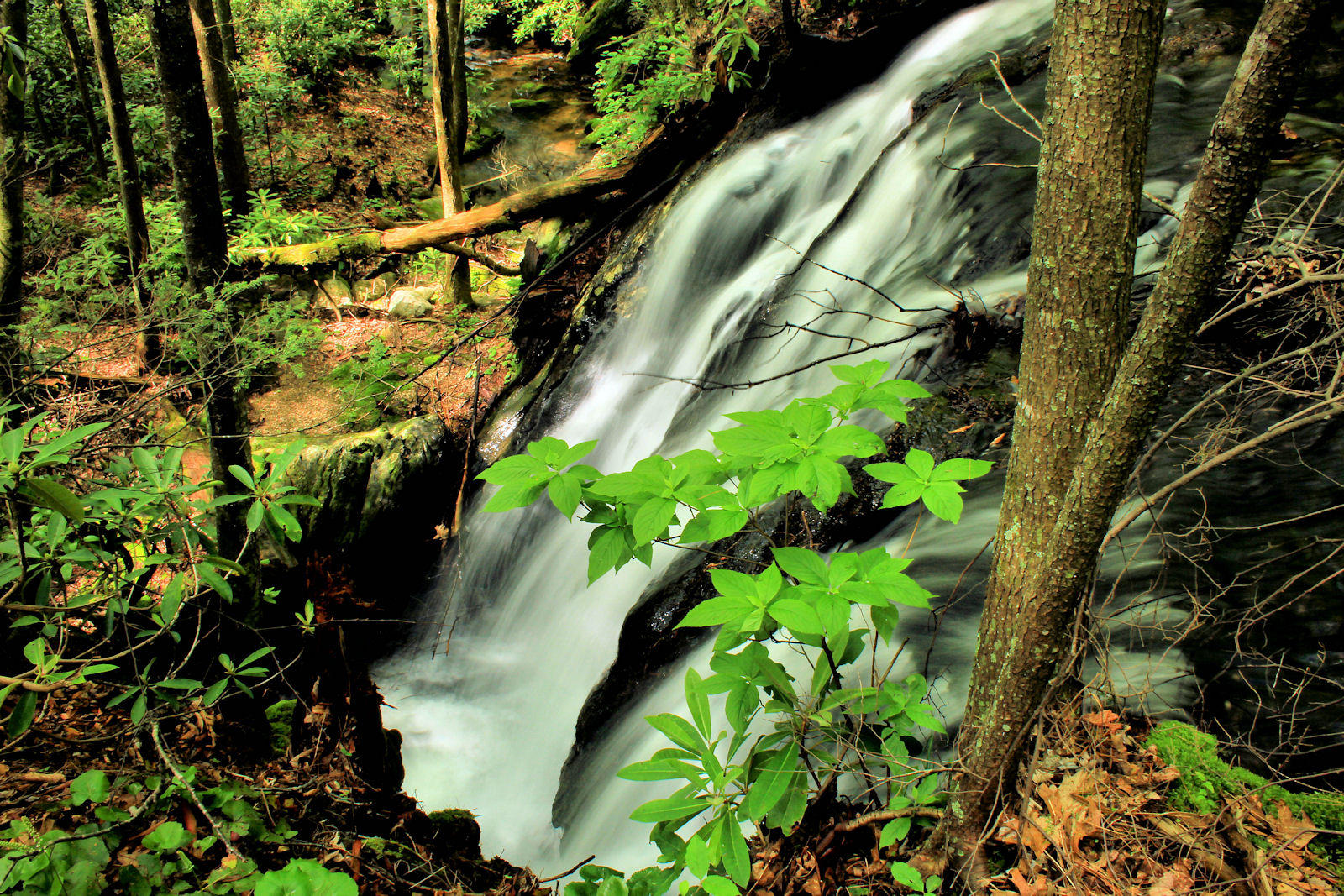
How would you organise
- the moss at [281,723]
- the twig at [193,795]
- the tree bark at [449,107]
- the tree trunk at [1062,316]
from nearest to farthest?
the tree trunk at [1062,316] → the twig at [193,795] → the moss at [281,723] → the tree bark at [449,107]

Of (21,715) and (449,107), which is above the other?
(449,107)

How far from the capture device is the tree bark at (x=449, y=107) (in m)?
8.31

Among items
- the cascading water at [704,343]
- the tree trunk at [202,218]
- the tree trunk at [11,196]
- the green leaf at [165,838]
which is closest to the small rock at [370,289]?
the cascading water at [704,343]

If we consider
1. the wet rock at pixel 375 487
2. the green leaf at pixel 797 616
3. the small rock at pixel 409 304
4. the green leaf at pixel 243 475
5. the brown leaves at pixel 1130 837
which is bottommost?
the wet rock at pixel 375 487

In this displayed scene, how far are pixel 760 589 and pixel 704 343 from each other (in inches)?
168

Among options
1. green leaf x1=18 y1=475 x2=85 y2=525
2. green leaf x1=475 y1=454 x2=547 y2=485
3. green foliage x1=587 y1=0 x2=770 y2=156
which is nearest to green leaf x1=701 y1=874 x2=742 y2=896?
green leaf x1=475 y1=454 x2=547 y2=485

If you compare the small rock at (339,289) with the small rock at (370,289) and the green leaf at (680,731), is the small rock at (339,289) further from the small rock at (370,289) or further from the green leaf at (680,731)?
the green leaf at (680,731)

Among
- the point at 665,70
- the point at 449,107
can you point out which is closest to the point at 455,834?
the point at 665,70

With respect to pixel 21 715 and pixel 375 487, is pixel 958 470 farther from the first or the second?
pixel 375 487

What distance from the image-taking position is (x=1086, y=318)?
154cm

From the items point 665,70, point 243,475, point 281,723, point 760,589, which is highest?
point 665,70

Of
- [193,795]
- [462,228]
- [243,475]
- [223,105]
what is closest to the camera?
[193,795]

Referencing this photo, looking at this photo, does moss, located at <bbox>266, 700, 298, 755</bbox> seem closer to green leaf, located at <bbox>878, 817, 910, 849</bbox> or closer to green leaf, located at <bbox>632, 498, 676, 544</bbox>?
green leaf, located at <bbox>632, 498, 676, 544</bbox>

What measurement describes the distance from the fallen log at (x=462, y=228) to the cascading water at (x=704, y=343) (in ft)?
3.66
